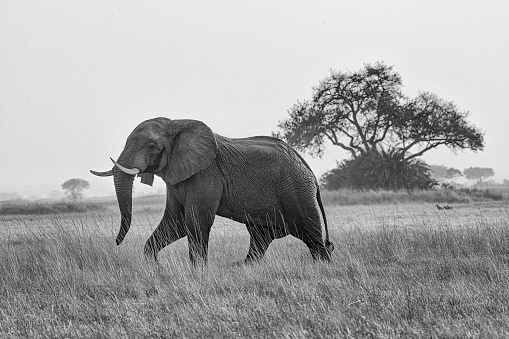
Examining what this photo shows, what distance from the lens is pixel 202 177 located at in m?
8.05

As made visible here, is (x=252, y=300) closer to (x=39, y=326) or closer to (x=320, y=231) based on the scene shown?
(x=39, y=326)

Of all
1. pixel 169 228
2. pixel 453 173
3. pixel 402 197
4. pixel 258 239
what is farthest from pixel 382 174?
pixel 453 173

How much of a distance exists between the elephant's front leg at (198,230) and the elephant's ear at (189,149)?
18.0 inches

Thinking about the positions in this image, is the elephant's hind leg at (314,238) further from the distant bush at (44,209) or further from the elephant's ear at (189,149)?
the distant bush at (44,209)

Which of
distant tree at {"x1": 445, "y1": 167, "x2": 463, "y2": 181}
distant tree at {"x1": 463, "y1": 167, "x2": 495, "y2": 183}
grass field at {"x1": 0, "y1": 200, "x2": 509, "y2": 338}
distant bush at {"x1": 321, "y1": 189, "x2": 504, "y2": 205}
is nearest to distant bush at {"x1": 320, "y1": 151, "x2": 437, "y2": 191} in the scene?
distant bush at {"x1": 321, "y1": 189, "x2": 504, "y2": 205}

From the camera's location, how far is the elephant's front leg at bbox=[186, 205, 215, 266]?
787 cm

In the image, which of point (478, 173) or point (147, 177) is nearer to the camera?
point (147, 177)

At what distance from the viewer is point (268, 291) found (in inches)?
254

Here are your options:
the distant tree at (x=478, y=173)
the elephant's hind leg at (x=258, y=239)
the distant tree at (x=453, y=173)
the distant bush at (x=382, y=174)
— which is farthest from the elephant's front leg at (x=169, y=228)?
the distant tree at (x=478, y=173)

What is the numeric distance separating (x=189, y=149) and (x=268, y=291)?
2351mm

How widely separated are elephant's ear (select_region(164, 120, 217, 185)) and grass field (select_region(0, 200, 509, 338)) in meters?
1.14

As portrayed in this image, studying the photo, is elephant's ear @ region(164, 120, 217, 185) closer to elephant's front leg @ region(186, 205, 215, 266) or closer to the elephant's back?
the elephant's back

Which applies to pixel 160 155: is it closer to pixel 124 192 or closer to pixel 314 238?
pixel 124 192

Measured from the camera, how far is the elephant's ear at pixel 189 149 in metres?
7.98
